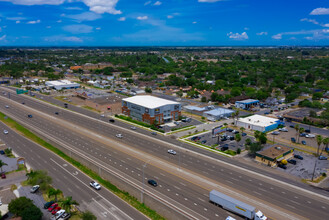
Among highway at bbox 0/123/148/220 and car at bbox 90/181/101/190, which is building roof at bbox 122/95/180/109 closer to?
highway at bbox 0/123/148/220

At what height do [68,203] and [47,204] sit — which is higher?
[68,203]

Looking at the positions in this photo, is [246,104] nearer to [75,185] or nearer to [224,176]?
[224,176]

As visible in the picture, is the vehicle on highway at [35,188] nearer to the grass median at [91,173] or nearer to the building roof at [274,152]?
the grass median at [91,173]

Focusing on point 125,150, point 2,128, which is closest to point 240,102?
point 125,150

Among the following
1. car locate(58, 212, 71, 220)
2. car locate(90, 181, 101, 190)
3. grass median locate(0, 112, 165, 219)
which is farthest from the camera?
car locate(90, 181, 101, 190)

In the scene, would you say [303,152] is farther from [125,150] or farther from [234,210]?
[125,150]

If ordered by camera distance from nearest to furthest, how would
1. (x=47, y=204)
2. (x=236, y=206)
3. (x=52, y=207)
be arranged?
1. (x=236, y=206)
2. (x=52, y=207)
3. (x=47, y=204)

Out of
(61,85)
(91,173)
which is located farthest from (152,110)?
(61,85)

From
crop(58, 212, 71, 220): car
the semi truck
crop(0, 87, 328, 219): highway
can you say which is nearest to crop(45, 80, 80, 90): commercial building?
crop(0, 87, 328, 219): highway
